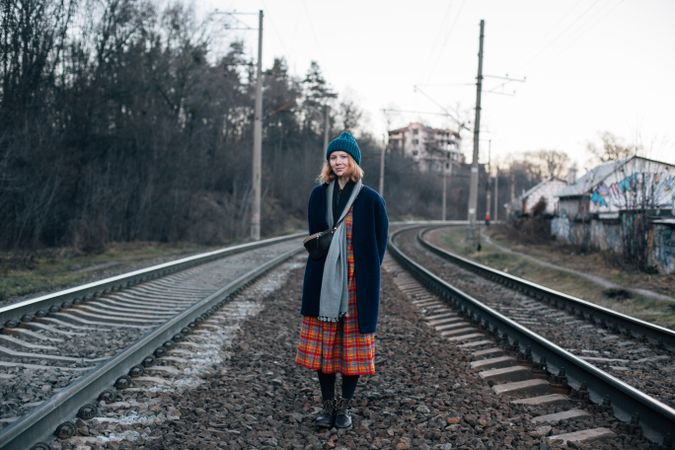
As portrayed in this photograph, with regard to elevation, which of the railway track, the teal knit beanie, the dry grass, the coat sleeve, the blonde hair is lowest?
the dry grass

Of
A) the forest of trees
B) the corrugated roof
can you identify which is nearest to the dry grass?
the corrugated roof

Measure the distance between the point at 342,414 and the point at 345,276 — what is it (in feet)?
3.18

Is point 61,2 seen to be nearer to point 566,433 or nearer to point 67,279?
point 67,279

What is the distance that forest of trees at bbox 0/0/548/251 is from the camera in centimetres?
1770

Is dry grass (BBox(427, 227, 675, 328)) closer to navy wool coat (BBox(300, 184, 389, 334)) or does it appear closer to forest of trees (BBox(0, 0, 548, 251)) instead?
navy wool coat (BBox(300, 184, 389, 334))

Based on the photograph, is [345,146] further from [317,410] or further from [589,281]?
[589,281]

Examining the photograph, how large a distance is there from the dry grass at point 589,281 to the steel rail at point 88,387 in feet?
21.7

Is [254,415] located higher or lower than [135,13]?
lower

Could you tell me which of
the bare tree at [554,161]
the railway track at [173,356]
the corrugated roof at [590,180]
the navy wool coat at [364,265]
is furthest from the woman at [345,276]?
the bare tree at [554,161]

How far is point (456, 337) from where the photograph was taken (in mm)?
7332

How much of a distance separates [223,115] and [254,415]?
3539 centimetres

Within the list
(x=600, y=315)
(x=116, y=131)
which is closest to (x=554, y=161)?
(x=116, y=131)

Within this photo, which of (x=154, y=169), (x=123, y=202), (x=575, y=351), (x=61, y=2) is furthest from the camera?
(x=154, y=169)

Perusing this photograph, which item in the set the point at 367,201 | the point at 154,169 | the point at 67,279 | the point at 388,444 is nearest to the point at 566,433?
the point at 388,444
